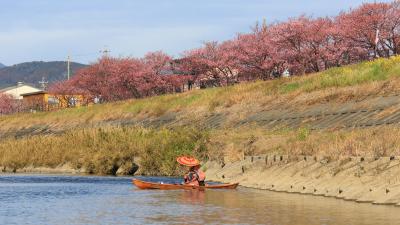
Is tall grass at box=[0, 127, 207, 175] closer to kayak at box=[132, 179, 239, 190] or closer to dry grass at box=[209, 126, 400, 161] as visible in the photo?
dry grass at box=[209, 126, 400, 161]

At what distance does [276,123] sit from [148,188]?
71.7 feet

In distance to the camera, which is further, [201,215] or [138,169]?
[138,169]

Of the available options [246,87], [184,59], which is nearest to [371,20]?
[246,87]

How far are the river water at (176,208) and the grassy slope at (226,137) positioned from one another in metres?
4.81

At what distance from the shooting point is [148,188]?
1278 inches

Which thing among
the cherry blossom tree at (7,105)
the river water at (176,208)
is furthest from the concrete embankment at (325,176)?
the cherry blossom tree at (7,105)

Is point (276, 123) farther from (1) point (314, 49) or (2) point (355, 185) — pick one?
(1) point (314, 49)

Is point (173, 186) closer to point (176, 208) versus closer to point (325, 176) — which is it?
point (325, 176)

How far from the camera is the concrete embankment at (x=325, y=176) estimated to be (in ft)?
80.6

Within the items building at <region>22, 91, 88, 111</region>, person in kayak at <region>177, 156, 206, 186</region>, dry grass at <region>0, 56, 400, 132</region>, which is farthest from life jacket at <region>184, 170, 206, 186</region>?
building at <region>22, 91, 88, 111</region>

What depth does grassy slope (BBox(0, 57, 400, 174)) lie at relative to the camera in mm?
33938

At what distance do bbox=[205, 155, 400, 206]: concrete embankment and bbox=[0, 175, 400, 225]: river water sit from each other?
66 centimetres

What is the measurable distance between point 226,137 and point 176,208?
20.6m

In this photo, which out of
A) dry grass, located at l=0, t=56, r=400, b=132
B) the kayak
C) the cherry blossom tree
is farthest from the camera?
the cherry blossom tree
